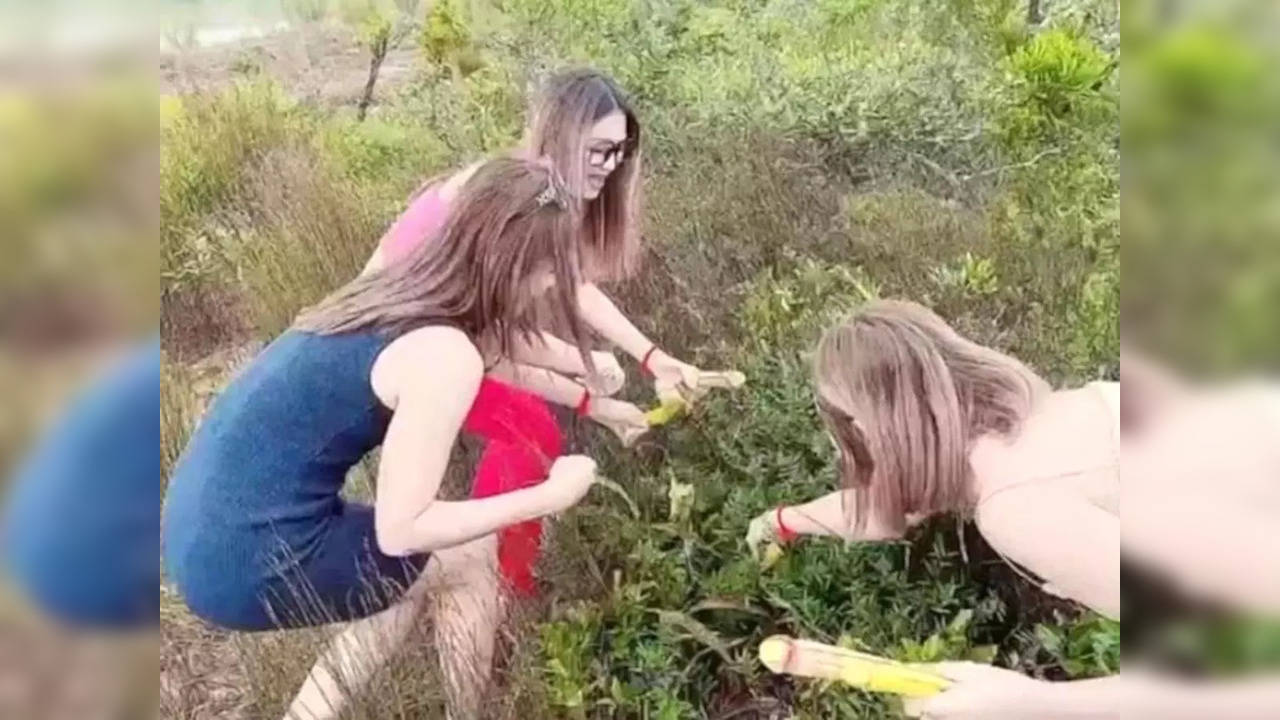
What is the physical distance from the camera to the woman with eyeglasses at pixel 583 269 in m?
1.24

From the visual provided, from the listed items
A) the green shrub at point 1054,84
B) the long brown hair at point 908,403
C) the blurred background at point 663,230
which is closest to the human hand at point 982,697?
the blurred background at point 663,230

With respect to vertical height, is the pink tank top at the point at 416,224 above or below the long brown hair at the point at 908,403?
above

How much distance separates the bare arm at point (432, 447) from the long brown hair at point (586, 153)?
0.44 feet

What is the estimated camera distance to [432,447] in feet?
4.05

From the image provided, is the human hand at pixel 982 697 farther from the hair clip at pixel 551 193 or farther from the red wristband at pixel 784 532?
the hair clip at pixel 551 193

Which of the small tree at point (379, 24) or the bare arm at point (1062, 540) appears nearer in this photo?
the bare arm at point (1062, 540)

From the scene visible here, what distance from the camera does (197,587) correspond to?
129cm

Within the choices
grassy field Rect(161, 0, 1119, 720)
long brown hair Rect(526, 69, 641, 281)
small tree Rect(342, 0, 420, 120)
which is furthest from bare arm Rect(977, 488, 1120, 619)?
small tree Rect(342, 0, 420, 120)

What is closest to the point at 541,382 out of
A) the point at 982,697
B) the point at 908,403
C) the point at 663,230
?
the point at 663,230

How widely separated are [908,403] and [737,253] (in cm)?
19

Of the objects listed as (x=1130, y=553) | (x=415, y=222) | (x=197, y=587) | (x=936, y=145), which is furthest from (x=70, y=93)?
(x=1130, y=553)

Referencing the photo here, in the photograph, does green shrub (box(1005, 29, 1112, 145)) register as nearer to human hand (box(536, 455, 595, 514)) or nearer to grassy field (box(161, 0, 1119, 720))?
grassy field (box(161, 0, 1119, 720))

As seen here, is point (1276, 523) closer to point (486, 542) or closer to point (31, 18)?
point (486, 542)

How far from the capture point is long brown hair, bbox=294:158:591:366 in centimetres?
124
